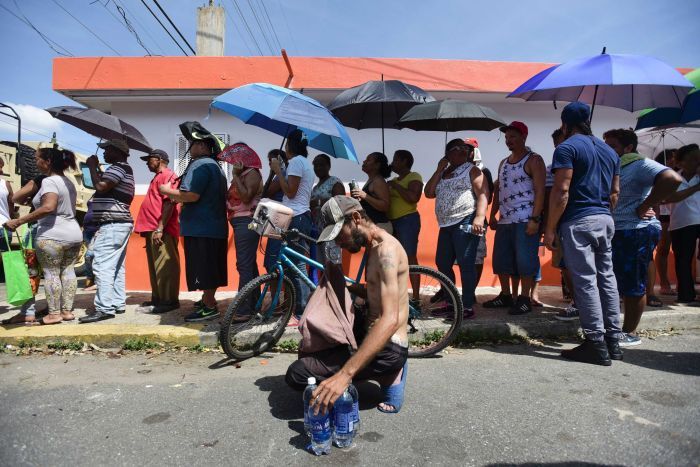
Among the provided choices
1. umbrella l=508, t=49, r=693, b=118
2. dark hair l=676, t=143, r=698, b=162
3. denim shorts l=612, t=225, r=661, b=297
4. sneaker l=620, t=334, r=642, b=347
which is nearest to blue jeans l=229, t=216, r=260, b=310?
umbrella l=508, t=49, r=693, b=118

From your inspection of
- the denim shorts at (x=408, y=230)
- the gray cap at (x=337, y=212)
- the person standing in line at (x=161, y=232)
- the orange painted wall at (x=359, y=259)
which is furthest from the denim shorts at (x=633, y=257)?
the person standing in line at (x=161, y=232)

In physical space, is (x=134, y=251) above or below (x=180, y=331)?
above

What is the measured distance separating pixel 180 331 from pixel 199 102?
4024 millimetres

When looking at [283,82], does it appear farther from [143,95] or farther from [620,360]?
[620,360]

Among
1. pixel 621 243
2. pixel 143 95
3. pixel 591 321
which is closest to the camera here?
pixel 591 321

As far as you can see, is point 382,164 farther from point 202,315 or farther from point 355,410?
point 355,410

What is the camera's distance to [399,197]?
4891 millimetres

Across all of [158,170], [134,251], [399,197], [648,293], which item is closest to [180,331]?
[158,170]

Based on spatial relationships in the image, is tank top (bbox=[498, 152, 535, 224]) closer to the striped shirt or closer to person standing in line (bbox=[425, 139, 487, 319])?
person standing in line (bbox=[425, 139, 487, 319])

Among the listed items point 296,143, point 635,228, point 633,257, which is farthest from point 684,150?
point 296,143

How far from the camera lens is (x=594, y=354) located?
11.4 ft

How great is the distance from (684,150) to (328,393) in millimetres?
5437

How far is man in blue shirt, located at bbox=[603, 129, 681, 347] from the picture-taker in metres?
3.90

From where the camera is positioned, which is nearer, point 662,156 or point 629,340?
point 629,340
